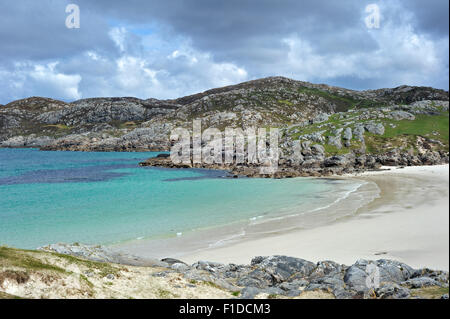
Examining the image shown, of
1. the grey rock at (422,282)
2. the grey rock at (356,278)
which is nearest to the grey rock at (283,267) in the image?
the grey rock at (356,278)

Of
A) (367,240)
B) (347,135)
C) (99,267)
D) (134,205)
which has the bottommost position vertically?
(367,240)

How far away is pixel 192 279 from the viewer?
15922mm

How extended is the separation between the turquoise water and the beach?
738cm

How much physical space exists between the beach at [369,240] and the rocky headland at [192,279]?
404 cm

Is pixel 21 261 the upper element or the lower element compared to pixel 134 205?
upper

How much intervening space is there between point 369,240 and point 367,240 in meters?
0.15

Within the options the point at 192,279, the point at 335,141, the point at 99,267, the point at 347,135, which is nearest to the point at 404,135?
the point at 347,135

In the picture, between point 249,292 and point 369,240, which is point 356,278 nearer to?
point 249,292

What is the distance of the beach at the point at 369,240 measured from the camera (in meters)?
21.8

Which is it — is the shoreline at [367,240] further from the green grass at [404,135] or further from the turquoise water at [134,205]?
the green grass at [404,135]

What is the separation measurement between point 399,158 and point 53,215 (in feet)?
266
